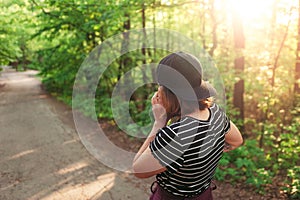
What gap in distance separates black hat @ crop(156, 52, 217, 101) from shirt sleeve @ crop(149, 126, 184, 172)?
0.21 meters

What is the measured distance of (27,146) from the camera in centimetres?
600

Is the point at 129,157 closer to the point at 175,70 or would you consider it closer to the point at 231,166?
the point at 231,166

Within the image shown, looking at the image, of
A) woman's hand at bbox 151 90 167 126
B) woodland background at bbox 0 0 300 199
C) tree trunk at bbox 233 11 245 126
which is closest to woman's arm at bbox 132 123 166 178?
woman's hand at bbox 151 90 167 126

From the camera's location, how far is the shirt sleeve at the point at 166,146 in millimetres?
1283

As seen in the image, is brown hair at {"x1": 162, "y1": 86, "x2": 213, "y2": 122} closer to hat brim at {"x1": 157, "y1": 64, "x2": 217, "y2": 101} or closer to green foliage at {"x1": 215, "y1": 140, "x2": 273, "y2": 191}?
hat brim at {"x1": 157, "y1": 64, "x2": 217, "y2": 101}

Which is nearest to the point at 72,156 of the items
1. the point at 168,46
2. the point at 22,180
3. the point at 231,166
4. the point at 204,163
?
the point at 22,180

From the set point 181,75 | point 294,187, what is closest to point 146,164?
point 181,75

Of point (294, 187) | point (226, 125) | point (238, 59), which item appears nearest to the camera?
point (226, 125)

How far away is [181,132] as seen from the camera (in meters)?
1.30

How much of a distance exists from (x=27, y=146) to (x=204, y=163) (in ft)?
18.1

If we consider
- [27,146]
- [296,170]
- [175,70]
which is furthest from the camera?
[27,146]

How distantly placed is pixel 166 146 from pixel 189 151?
0.48ft

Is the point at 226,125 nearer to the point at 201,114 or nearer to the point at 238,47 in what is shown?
the point at 201,114

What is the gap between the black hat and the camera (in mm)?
1306
